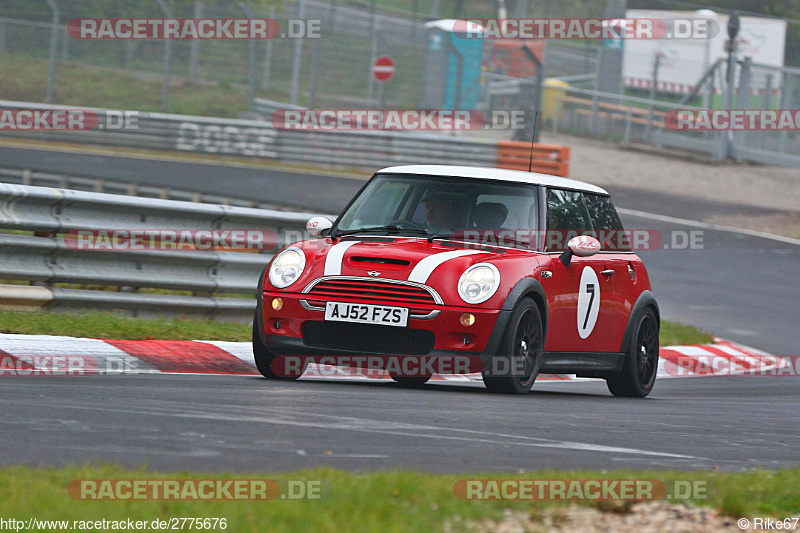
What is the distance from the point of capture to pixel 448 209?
28.7 ft

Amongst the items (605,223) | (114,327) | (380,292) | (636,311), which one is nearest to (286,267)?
(380,292)

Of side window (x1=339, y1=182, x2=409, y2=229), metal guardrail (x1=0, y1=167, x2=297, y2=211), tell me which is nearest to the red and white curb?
side window (x1=339, y1=182, x2=409, y2=229)

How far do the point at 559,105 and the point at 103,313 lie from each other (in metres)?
27.1

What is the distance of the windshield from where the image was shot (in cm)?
866

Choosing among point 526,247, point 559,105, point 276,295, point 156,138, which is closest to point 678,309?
point 526,247

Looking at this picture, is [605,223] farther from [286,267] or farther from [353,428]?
[353,428]

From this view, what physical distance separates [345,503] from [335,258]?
405cm

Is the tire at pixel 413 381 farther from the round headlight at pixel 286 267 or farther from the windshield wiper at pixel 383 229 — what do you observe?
the round headlight at pixel 286 267

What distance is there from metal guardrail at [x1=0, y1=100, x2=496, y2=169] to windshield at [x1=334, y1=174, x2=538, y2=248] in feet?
60.6

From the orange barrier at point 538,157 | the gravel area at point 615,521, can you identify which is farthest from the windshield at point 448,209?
the orange barrier at point 538,157

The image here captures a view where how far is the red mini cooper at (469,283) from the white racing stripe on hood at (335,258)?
0.03 ft

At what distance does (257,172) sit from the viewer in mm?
27266

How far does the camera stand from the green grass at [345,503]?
3875 mm

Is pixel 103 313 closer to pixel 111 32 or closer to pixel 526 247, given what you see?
pixel 526 247
